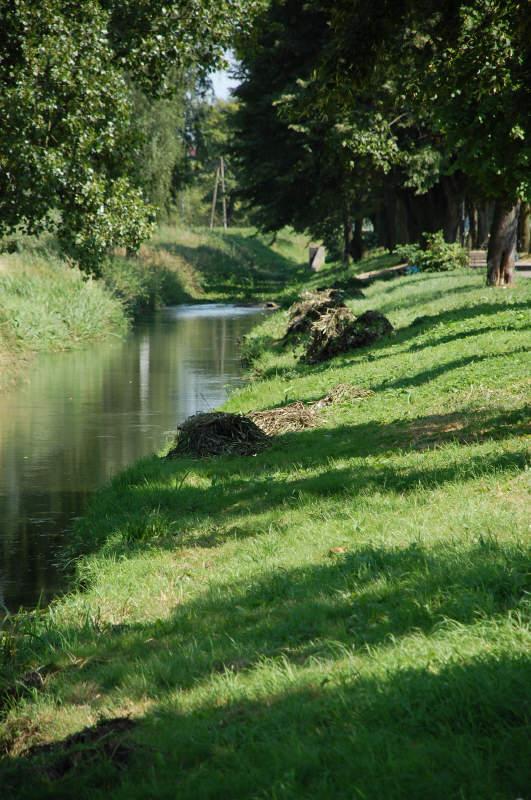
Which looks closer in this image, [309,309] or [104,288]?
[309,309]

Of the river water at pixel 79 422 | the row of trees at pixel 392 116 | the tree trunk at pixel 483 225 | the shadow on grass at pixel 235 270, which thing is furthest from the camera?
the shadow on grass at pixel 235 270

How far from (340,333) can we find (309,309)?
7.89 feet

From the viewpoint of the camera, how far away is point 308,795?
14.5 feet

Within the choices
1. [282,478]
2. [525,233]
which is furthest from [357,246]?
[282,478]

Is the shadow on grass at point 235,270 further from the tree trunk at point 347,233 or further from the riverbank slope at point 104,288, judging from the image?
the tree trunk at point 347,233

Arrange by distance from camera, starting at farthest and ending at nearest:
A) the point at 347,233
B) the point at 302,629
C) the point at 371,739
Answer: the point at 347,233, the point at 302,629, the point at 371,739

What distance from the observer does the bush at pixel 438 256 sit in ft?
126

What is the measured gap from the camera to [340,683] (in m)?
5.43

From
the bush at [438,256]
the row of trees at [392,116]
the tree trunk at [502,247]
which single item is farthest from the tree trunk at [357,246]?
the tree trunk at [502,247]

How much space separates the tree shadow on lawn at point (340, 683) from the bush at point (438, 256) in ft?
104

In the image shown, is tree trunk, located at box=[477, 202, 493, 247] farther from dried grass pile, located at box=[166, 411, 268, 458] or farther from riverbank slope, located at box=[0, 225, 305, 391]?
dried grass pile, located at box=[166, 411, 268, 458]

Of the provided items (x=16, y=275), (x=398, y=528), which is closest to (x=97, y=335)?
(x=16, y=275)

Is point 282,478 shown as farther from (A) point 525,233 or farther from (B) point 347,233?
(B) point 347,233

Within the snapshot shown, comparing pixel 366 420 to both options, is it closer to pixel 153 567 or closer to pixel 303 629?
pixel 153 567
